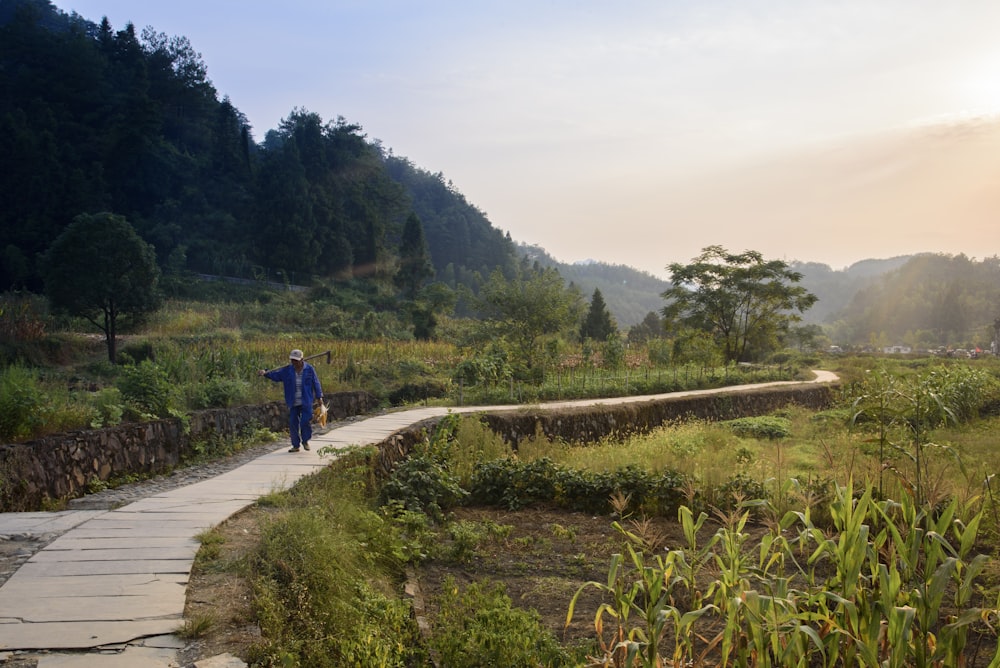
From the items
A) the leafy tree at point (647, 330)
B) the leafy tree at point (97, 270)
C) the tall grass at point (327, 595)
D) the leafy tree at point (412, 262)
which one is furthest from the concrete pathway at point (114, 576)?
the leafy tree at point (412, 262)

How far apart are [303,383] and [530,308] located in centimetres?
1385

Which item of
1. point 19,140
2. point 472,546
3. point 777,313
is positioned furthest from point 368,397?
point 19,140

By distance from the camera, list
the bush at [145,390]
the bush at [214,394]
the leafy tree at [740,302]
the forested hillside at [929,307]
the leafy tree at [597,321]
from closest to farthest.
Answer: the bush at [145,390] → the bush at [214,394] → the leafy tree at [740,302] → the leafy tree at [597,321] → the forested hillside at [929,307]

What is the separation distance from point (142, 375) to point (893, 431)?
1265 centimetres

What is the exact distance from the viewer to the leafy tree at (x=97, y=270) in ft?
73.9

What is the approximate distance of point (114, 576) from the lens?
4.31 m

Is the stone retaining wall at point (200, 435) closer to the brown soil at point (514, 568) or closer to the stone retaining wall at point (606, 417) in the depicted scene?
the stone retaining wall at point (606, 417)

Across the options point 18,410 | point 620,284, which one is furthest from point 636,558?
point 620,284

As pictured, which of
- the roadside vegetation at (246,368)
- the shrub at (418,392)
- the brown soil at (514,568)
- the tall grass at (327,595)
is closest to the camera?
the tall grass at (327,595)

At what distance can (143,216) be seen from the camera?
5278 cm

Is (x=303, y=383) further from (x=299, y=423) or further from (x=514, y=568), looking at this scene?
(x=514, y=568)

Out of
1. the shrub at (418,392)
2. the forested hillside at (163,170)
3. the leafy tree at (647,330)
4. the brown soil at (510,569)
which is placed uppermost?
the forested hillside at (163,170)

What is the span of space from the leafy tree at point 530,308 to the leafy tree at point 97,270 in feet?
38.2

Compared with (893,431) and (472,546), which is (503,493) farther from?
(893,431)
